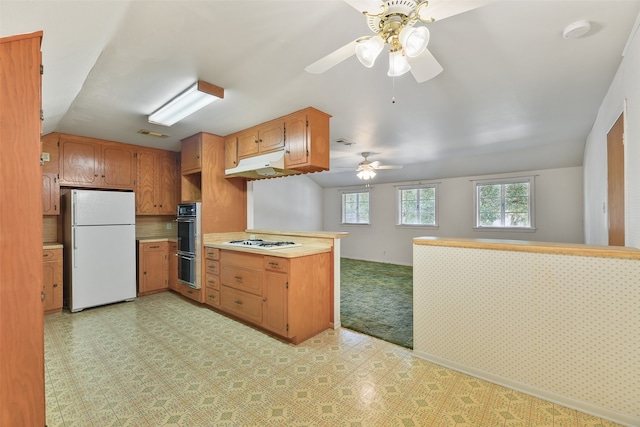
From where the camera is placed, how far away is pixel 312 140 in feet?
9.74

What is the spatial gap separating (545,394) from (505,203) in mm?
4815

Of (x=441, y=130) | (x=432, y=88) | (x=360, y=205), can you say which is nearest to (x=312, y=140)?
(x=432, y=88)

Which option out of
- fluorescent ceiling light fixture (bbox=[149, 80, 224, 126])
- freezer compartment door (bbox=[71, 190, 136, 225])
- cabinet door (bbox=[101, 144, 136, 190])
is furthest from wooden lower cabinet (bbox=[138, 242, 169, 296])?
fluorescent ceiling light fixture (bbox=[149, 80, 224, 126])

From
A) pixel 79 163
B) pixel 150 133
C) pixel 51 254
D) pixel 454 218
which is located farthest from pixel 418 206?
pixel 51 254

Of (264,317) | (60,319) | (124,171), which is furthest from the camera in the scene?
(124,171)

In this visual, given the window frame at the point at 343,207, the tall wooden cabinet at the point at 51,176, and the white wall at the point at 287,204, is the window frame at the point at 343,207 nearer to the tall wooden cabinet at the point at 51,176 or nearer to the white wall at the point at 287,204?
the white wall at the point at 287,204

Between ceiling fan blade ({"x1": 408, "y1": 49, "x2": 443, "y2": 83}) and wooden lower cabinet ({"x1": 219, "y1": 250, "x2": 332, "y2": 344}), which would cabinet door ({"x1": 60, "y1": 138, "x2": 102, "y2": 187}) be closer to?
wooden lower cabinet ({"x1": 219, "y1": 250, "x2": 332, "y2": 344})

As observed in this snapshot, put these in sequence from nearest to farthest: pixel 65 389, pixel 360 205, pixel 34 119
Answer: pixel 34 119
pixel 65 389
pixel 360 205

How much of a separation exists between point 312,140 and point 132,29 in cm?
170

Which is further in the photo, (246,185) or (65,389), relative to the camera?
(246,185)

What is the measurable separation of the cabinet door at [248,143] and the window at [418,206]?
460 cm

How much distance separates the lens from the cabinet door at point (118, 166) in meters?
4.21

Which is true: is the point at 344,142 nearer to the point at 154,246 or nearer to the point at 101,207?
the point at 154,246

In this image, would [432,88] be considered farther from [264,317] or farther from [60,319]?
[60,319]
